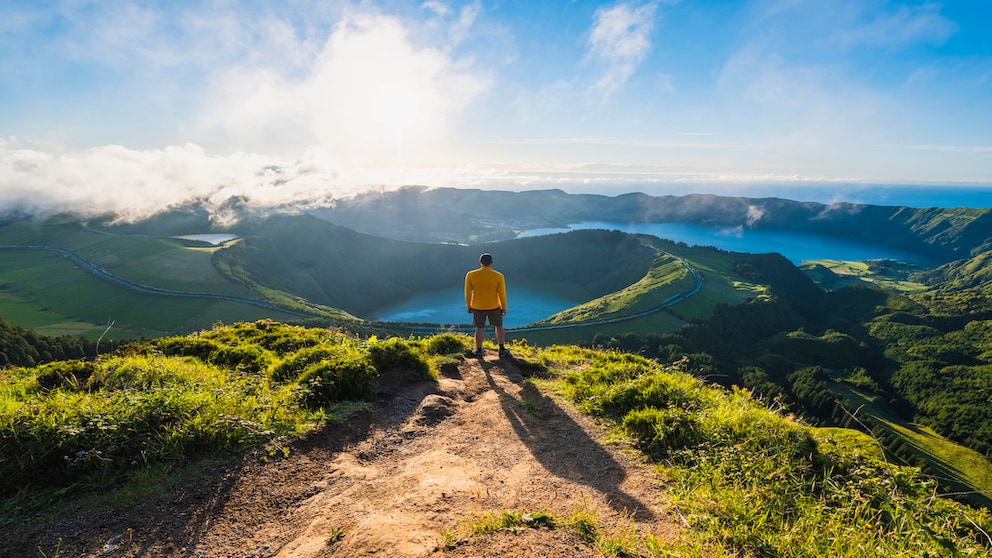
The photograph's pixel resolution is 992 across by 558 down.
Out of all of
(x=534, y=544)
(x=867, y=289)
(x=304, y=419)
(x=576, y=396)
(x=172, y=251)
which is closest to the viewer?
(x=534, y=544)

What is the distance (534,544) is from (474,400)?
5.84m

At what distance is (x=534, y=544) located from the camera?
170 inches

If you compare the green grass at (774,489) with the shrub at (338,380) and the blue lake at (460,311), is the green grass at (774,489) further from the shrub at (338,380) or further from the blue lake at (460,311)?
the blue lake at (460,311)

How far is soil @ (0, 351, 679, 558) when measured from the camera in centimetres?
437

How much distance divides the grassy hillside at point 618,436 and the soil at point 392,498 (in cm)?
25

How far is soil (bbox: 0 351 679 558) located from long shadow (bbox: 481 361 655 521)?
0.03m

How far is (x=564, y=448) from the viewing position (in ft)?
24.8

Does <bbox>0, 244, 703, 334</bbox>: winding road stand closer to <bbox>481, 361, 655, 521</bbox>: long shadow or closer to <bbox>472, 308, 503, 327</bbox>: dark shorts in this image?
<bbox>472, 308, 503, 327</bbox>: dark shorts

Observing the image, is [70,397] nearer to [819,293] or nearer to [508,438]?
[508,438]

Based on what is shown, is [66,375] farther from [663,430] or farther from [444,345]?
[663,430]

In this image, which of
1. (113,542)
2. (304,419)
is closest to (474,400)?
(304,419)

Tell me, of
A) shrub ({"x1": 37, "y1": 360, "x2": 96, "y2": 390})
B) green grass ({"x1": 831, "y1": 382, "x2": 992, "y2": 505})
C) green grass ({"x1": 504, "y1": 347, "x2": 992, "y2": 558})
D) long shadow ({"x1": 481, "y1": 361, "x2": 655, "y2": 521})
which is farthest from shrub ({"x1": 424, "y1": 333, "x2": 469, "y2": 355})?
green grass ({"x1": 831, "y1": 382, "x2": 992, "y2": 505})

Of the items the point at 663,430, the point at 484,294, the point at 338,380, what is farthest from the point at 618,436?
the point at 484,294

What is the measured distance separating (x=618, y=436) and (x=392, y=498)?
14.5 feet
